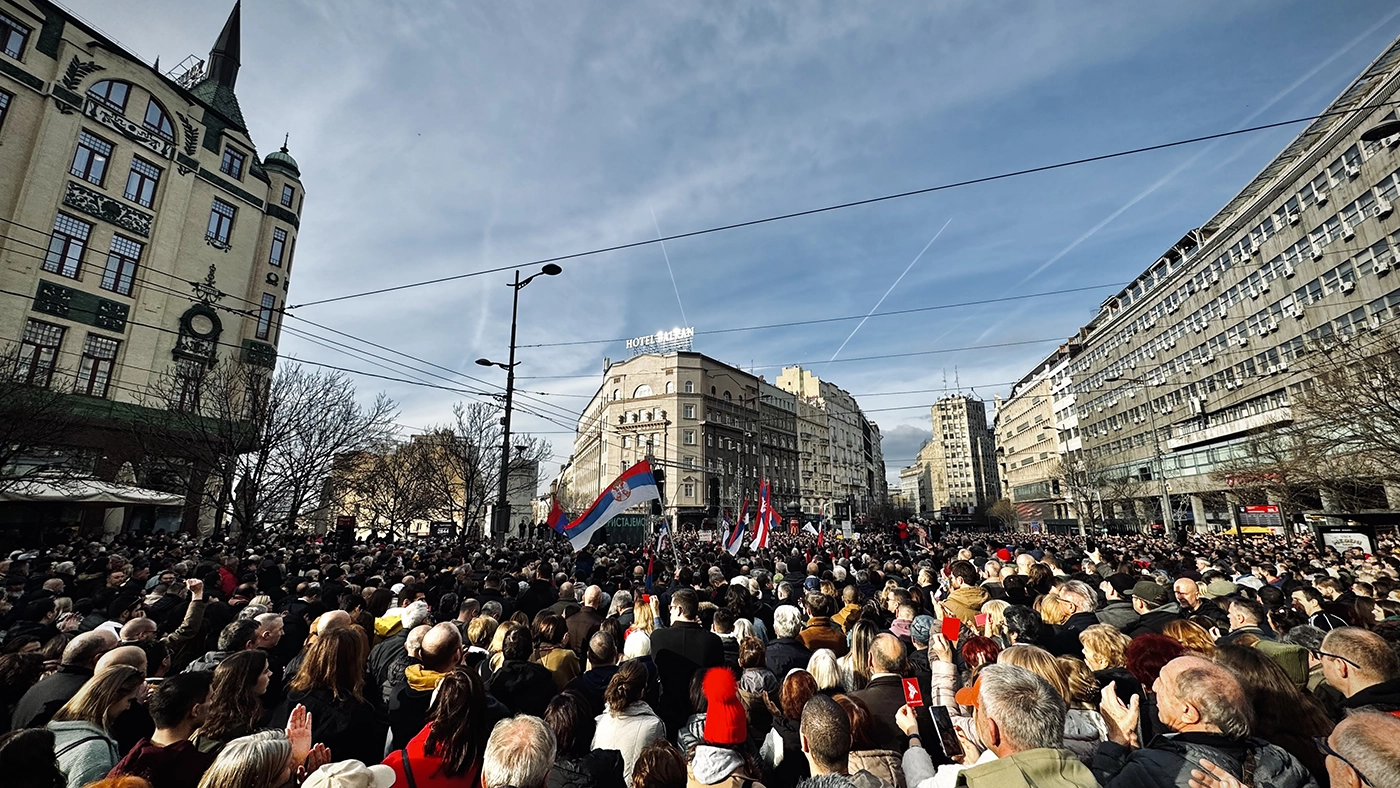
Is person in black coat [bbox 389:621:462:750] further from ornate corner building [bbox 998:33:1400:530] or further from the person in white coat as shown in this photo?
ornate corner building [bbox 998:33:1400:530]

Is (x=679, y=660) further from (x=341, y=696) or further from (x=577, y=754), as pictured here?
(x=341, y=696)

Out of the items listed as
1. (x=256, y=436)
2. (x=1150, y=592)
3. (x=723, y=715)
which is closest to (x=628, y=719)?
(x=723, y=715)

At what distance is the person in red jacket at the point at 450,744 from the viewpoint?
117 inches

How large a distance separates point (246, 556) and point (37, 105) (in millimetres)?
24703

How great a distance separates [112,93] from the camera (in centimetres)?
2711

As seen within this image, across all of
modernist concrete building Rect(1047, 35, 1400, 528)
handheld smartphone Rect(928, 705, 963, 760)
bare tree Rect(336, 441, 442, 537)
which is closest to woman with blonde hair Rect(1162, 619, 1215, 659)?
handheld smartphone Rect(928, 705, 963, 760)

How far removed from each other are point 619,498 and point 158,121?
33247mm

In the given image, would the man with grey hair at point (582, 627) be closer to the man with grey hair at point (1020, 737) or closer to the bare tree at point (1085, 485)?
the man with grey hair at point (1020, 737)

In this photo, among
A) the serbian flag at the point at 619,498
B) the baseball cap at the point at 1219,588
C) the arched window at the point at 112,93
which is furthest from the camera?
the arched window at the point at 112,93

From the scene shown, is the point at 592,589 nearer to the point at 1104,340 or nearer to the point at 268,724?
the point at 268,724

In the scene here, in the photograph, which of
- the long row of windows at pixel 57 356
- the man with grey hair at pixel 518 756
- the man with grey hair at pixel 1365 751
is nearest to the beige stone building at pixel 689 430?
the long row of windows at pixel 57 356

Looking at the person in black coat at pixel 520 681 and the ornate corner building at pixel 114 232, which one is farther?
the ornate corner building at pixel 114 232

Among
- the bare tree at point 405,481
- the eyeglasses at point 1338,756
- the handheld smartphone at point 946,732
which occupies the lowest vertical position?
the handheld smartphone at point 946,732

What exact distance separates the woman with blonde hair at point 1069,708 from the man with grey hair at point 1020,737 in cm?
63
